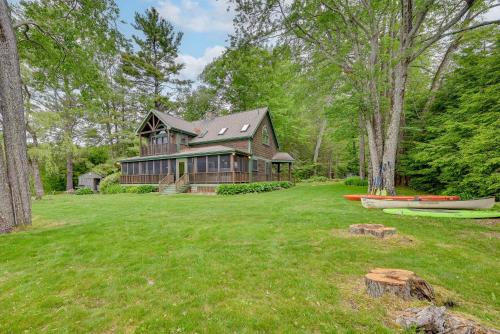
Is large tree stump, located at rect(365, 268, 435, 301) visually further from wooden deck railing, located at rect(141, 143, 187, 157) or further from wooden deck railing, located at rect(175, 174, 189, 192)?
wooden deck railing, located at rect(141, 143, 187, 157)

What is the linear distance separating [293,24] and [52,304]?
12.3 meters

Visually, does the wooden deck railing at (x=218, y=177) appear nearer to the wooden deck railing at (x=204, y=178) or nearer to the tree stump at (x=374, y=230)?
the wooden deck railing at (x=204, y=178)

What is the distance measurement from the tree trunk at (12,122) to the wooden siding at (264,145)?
14.9 metres

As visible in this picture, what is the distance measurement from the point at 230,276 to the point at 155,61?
32.3 m

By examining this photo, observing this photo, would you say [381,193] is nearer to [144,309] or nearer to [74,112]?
[144,309]

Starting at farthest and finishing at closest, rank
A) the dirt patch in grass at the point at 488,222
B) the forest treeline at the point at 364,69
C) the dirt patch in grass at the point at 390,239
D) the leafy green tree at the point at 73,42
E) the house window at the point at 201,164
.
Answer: the house window at the point at 201,164 < the forest treeline at the point at 364,69 < the leafy green tree at the point at 73,42 < the dirt patch in grass at the point at 488,222 < the dirt patch in grass at the point at 390,239

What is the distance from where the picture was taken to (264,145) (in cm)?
2216

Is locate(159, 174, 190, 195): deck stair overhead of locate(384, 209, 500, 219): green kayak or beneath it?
overhead

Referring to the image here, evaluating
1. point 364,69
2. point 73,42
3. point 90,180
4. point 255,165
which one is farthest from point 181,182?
point 90,180

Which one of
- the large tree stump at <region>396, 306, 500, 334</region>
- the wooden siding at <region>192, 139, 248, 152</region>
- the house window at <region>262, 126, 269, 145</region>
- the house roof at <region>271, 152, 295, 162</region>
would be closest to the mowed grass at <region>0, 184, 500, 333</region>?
the large tree stump at <region>396, 306, 500, 334</region>

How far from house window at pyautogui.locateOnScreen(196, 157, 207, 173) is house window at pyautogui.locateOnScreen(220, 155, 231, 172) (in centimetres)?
142

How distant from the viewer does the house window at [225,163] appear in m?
18.3

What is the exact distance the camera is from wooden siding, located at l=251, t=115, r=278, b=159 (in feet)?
67.2

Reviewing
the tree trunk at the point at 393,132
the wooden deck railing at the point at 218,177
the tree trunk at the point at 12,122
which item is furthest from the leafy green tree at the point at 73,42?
the tree trunk at the point at 393,132
